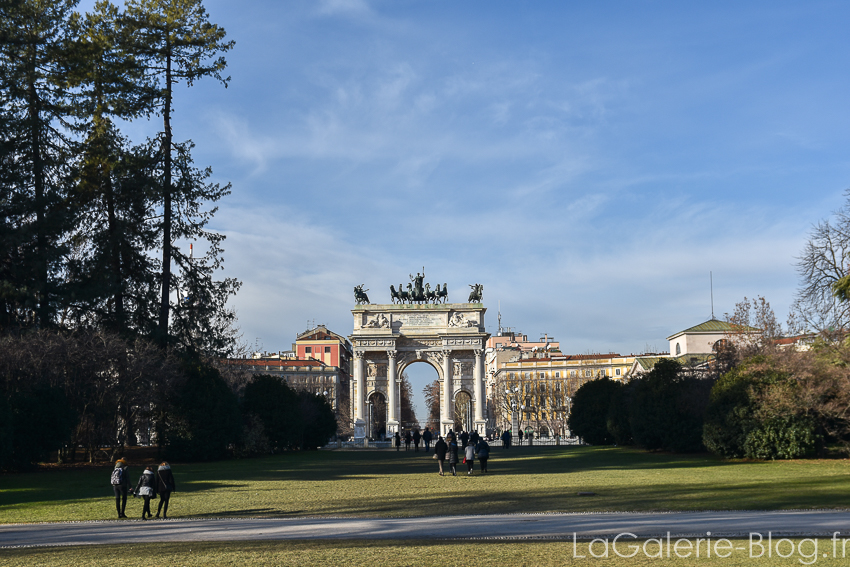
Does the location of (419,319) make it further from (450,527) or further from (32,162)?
(450,527)

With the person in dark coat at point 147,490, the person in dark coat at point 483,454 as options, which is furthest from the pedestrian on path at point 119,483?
the person in dark coat at point 483,454

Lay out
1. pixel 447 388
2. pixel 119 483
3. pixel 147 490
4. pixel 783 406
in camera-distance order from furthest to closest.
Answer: pixel 447 388, pixel 783 406, pixel 119 483, pixel 147 490

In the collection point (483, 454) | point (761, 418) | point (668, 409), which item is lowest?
point (483, 454)

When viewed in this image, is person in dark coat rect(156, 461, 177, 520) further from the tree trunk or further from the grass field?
the tree trunk

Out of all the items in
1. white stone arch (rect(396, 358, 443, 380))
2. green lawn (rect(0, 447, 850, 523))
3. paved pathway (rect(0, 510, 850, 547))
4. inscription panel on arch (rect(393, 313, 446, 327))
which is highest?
inscription panel on arch (rect(393, 313, 446, 327))

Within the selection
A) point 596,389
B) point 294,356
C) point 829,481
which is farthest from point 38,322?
point 294,356

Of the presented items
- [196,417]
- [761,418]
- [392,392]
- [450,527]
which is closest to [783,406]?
[761,418]

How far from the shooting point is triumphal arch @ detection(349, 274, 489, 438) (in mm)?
78688

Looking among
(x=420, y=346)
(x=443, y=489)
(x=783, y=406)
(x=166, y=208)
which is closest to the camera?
(x=443, y=489)

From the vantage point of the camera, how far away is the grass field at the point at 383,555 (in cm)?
986

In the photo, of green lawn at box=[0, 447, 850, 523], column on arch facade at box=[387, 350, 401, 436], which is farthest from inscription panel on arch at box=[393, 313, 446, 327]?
green lawn at box=[0, 447, 850, 523]

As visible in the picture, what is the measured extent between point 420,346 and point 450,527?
66.4m

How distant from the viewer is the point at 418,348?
79812 mm

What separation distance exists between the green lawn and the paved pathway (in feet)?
4.26
